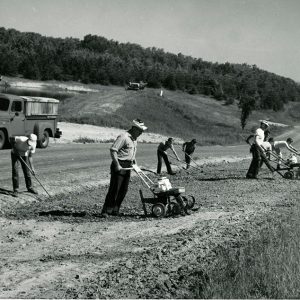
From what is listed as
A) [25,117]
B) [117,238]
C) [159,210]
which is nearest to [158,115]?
[25,117]

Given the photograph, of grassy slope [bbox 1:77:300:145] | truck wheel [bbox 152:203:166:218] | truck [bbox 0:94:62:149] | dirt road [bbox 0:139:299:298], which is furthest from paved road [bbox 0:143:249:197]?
grassy slope [bbox 1:77:300:145]

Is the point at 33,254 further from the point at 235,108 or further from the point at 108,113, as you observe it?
the point at 235,108

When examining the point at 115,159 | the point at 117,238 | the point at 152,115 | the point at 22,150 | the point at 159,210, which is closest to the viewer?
the point at 117,238

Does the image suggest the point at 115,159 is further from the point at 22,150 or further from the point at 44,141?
the point at 44,141

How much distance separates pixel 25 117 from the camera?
25.4m

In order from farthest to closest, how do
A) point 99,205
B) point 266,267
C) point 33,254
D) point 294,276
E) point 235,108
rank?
point 235,108, point 99,205, point 33,254, point 266,267, point 294,276

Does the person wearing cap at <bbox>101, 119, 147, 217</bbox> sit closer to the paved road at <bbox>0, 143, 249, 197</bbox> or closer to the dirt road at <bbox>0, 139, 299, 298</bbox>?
the dirt road at <bbox>0, 139, 299, 298</bbox>

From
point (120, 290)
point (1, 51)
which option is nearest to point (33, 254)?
point (120, 290)

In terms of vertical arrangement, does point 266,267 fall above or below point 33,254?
above

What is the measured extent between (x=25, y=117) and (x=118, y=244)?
16806 millimetres

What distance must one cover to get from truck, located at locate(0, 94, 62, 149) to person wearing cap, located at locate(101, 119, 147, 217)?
43.9 ft

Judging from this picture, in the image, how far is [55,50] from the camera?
454ft

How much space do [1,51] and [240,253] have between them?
114 meters

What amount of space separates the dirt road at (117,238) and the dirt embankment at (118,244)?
0.01 metres
